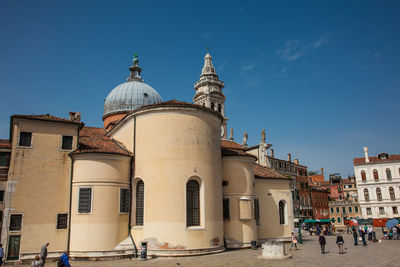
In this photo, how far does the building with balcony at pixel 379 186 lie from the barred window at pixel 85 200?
→ 5463cm

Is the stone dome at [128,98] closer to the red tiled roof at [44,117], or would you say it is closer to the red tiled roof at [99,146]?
the red tiled roof at [99,146]

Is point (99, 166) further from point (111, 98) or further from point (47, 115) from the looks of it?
point (111, 98)

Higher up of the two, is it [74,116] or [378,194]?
[74,116]

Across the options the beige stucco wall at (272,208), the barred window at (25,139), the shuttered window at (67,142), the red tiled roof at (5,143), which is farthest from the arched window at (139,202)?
the beige stucco wall at (272,208)

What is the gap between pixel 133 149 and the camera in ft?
73.8

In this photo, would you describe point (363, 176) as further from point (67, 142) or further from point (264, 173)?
point (67, 142)

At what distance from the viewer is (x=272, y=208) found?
28312mm

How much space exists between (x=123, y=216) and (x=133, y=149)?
452cm

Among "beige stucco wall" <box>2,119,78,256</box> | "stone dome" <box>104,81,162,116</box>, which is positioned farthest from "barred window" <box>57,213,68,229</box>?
"stone dome" <box>104,81,162,116</box>

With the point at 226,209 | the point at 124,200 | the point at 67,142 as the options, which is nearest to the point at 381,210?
the point at 226,209

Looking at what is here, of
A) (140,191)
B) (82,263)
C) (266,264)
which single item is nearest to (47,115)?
(140,191)

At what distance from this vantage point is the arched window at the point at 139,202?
836 inches

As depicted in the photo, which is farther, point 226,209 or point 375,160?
point 375,160

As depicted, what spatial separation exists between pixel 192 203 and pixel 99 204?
19.0 ft
